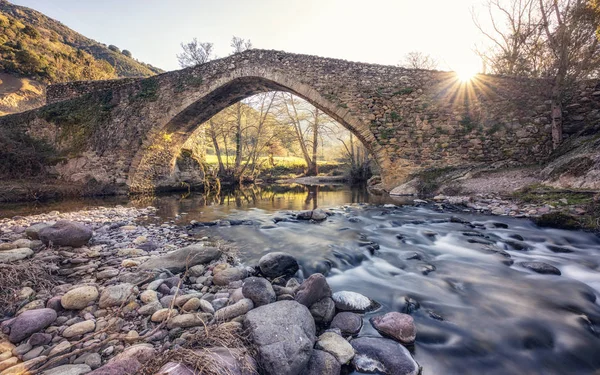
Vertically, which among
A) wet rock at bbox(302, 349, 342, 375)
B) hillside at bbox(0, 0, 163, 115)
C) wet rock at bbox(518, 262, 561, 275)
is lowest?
wet rock at bbox(302, 349, 342, 375)

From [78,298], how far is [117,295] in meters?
0.24

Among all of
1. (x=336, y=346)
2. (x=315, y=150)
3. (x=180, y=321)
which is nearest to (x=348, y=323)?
(x=336, y=346)

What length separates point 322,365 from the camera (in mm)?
1362

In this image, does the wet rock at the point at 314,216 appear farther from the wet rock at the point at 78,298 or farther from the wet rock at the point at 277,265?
the wet rock at the point at 78,298

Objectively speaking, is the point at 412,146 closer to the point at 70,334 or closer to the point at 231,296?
the point at 231,296

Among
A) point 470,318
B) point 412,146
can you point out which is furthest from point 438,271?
point 412,146

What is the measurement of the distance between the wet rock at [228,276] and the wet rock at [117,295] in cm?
65

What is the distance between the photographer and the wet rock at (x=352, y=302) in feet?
6.61

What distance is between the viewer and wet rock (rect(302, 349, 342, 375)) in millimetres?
1341

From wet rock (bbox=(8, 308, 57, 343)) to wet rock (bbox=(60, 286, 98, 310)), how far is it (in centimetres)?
13

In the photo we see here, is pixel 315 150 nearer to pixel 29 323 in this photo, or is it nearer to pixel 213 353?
pixel 29 323

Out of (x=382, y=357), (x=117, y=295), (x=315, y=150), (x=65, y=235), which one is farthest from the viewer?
(x=315, y=150)

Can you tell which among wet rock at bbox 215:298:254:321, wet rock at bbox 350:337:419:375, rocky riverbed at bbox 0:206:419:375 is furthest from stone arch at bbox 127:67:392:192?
wet rock at bbox 215:298:254:321

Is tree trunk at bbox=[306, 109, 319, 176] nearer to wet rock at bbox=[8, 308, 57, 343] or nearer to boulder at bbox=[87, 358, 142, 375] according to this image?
wet rock at bbox=[8, 308, 57, 343]
